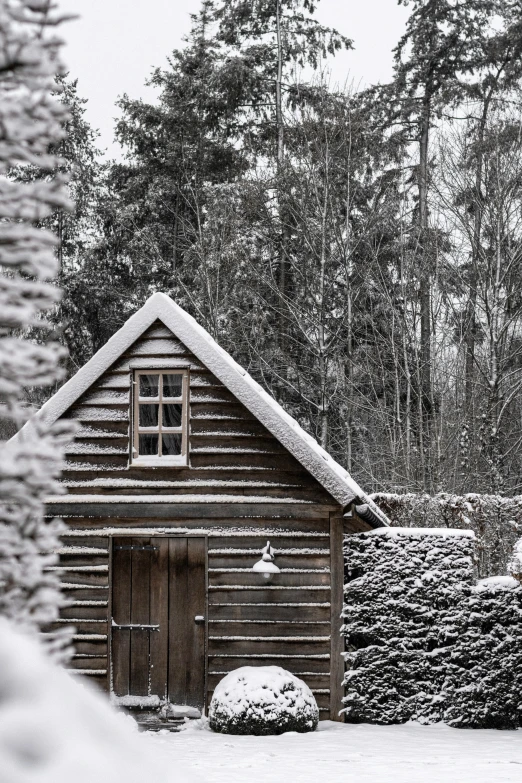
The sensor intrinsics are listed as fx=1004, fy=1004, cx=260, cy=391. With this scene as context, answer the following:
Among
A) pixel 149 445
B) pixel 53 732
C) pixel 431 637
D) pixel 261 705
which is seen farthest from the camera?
pixel 149 445

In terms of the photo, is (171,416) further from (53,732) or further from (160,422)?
(53,732)

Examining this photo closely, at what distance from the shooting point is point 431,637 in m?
13.0

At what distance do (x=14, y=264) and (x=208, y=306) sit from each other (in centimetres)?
2218

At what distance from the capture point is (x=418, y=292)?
24.6 meters

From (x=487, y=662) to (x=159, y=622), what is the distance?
4267 millimetres

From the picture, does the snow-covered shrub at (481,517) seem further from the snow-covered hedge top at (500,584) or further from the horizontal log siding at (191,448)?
the horizontal log siding at (191,448)

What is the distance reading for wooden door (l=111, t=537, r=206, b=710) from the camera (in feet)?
42.9

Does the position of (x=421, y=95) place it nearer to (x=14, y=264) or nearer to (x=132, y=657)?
(x=132, y=657)

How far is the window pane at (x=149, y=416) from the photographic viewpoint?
70.6 ft

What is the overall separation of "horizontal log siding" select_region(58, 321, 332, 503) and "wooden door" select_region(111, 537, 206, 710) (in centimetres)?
83

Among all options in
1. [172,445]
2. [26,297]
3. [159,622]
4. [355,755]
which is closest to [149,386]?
[172,445]

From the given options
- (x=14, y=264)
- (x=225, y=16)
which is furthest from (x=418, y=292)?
(x=14, y=264)

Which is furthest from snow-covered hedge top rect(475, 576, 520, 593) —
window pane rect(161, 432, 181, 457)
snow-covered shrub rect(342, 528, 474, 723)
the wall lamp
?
window pane rect(161, 432, 181, 457)

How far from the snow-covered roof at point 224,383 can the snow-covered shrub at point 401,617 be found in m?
0.65
